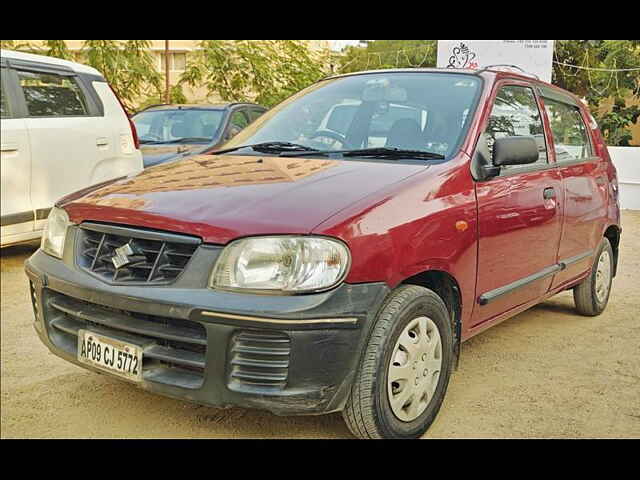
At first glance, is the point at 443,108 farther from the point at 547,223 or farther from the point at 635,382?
the point at 635,382

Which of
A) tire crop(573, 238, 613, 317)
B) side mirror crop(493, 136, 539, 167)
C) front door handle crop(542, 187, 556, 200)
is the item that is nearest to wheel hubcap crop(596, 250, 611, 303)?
tire crop(573, 238, 613, 317)

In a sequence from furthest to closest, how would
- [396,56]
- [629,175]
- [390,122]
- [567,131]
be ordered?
1. [396,56]
2. [629,175]
3. [567,131]
4. [390,122]

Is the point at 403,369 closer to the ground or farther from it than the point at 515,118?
closer to the ground

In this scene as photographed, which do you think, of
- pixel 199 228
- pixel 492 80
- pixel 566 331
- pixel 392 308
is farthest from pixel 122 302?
pixel 566 331

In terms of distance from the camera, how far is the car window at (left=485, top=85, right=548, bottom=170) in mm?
3698

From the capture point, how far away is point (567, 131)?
478cm

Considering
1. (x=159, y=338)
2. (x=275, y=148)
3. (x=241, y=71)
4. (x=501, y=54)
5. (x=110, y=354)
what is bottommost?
(x=110, y=354)

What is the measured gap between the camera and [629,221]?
35.5 ft

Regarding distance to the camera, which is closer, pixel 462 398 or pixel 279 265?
pixel 279 265

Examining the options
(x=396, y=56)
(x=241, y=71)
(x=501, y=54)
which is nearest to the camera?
(x=501, y=54)

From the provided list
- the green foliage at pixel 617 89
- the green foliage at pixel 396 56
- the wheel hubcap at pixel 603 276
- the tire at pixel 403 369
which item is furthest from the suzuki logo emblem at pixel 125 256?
the green foliage at pixel 396 56

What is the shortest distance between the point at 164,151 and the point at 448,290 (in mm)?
5728

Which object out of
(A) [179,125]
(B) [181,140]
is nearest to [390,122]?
(B) [181,140]

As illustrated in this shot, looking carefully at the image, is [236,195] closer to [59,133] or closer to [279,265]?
[279,265]
